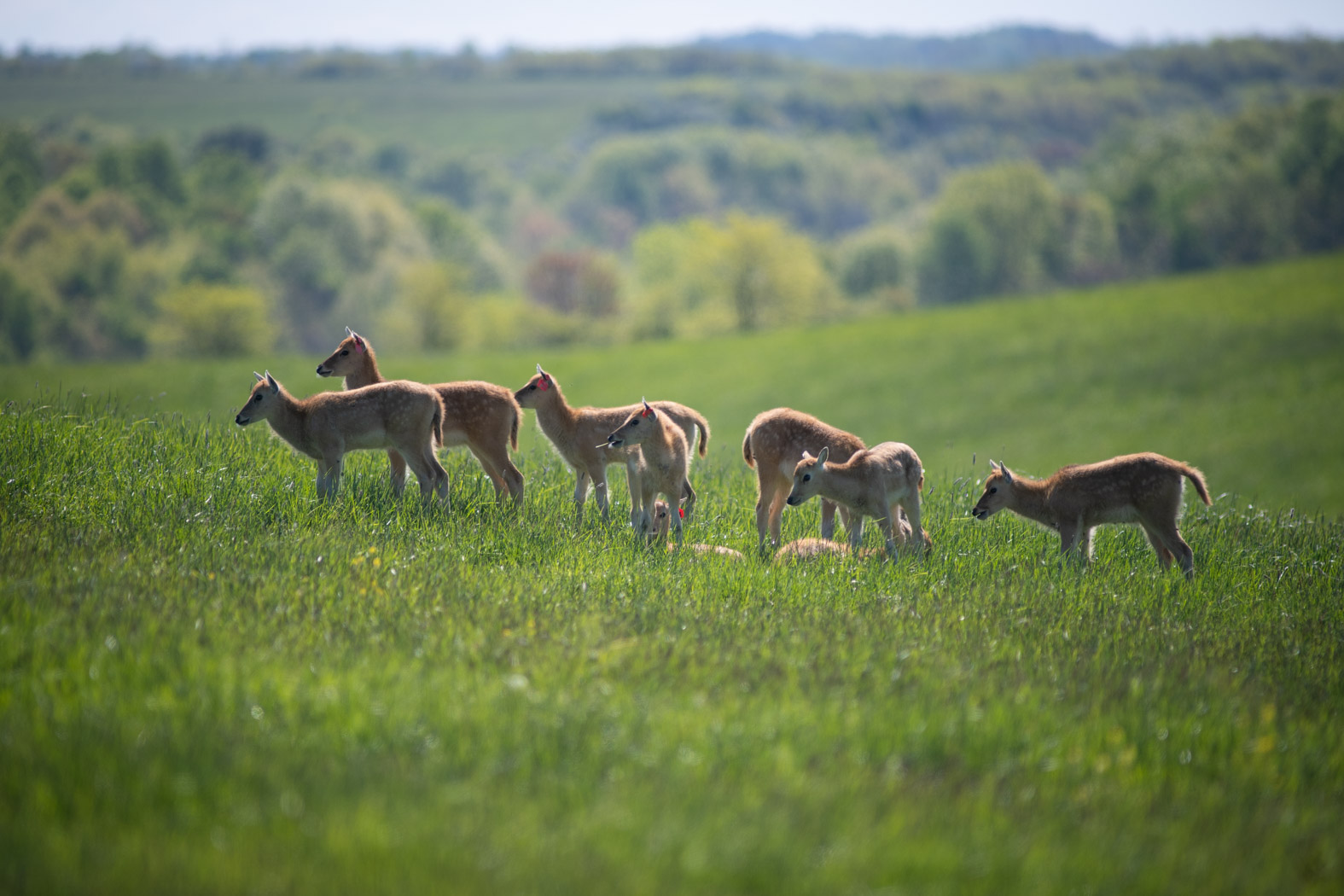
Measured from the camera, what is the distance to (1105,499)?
36.9 feet

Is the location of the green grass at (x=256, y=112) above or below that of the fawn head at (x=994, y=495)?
above

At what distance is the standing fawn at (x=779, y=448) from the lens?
458 inches

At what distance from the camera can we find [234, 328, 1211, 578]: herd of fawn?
10.9 metres

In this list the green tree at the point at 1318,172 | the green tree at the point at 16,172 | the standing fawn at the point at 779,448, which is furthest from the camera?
the green tree at the point at 16,172

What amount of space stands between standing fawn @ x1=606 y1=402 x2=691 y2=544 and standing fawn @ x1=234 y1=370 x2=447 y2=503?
1.98m

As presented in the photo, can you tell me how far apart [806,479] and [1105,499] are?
3.39m

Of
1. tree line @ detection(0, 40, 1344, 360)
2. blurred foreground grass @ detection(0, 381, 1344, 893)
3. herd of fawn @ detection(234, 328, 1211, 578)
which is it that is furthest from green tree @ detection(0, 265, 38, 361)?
blurred foreground grass @ detection(0, 381, 1344, 893)

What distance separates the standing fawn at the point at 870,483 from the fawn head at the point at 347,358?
559 centimetres

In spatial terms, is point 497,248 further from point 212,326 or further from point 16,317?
point 16,317

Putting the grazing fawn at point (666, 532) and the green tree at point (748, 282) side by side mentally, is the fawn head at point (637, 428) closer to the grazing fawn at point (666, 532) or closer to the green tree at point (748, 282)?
the grazing fawn at point (666, 532)

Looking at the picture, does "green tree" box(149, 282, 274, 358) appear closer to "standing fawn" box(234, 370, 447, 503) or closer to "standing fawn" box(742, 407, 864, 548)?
"standing fawn" box(234, 370, 447, 503)

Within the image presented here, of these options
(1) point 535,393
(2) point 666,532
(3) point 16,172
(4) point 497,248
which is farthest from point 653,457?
(3) point 16,172

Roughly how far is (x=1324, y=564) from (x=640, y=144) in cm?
17396

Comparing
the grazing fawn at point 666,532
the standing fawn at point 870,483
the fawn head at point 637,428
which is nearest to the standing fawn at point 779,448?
the standing fawn at point 870,483
